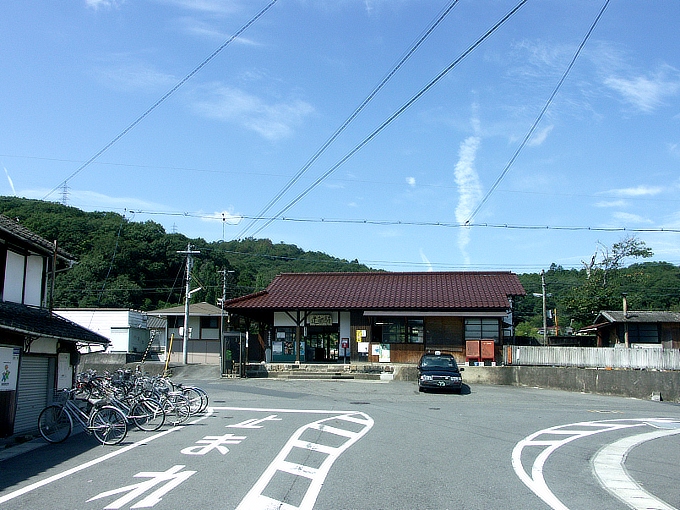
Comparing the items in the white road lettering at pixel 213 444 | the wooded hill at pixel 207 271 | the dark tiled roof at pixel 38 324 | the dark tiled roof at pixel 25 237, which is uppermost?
the wooded hill at pixel 207 271

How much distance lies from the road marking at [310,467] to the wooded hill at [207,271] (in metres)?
32.9

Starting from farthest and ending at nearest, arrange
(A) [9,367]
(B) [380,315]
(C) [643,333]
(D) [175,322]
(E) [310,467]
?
(D) [175,322]
(C) [643,333]
(B) [380,315]
(A) [9,367]
(E) [310,467]

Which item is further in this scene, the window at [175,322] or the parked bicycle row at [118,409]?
the window at [175,322]

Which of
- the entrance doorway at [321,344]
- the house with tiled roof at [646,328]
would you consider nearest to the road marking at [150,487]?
the entrance doorway at [321,344]

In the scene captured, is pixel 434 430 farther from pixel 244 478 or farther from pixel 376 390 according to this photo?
pixel 376 390

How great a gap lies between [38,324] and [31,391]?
5.90ft

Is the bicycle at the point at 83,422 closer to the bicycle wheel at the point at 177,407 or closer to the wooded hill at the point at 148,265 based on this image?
the bicycle wheel at the point at 177,407

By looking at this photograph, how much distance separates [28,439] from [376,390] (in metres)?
15.1

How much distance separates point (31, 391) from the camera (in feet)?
51.5

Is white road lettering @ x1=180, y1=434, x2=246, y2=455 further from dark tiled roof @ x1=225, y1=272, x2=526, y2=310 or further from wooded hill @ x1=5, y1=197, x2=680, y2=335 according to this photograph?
wooded hill @ x1=5, y1=197, x2=680, y2=335

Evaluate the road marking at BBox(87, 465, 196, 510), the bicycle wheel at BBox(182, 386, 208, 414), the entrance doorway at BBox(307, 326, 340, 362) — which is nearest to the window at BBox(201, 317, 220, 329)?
the entrance doorway at BBox(307, 326, 340, 362)

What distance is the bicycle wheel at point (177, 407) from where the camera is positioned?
15820 mm

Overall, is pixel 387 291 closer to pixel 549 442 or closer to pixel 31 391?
pixel 549 442

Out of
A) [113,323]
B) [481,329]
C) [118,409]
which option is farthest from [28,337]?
[113,323]
